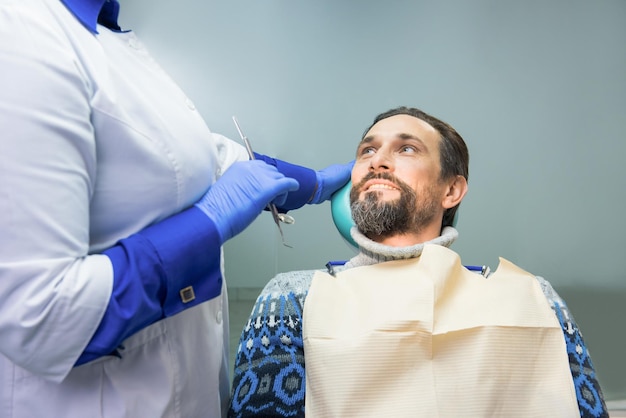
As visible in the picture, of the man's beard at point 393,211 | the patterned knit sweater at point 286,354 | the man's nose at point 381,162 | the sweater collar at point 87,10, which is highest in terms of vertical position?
the sweater collar at point 87,10

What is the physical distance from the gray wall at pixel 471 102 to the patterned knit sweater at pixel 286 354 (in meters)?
1.04

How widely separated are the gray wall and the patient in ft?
3.39

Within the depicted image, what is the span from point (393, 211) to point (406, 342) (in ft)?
1.44

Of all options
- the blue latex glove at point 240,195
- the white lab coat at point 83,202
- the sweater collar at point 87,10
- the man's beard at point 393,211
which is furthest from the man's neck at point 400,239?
the sweater collar at point 87,10

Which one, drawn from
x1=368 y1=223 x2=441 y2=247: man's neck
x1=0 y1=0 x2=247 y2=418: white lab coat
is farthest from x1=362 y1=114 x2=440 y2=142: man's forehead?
x1=0 y1=0 x2=247 y2=418: white lab coat

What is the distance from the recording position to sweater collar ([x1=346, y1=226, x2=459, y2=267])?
4.40ft

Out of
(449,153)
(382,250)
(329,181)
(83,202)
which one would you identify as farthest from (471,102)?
(83,202)

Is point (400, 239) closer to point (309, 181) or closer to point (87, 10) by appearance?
point (309, 181)

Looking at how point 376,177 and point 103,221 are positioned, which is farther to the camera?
point 376,177

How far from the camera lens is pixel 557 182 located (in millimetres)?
2504

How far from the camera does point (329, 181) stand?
5.75ft

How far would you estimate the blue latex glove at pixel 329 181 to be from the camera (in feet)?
5.70

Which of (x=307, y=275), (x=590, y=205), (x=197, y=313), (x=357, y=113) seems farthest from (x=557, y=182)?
(x=197, y=313)

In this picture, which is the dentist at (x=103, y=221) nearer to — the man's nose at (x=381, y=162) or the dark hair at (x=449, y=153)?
the man's nose at (x=381, y=162)
